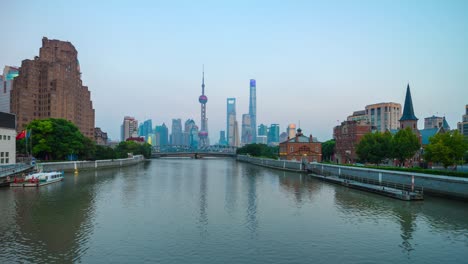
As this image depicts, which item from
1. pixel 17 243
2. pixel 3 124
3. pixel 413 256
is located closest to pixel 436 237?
pixel 413 256

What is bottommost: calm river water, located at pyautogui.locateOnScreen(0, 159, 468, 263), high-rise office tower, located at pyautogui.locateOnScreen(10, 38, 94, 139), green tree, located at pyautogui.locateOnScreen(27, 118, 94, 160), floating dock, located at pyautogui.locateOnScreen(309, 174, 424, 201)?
calm river water, located at pyautogui.locateOnScreen(0, 159, 468, 263)

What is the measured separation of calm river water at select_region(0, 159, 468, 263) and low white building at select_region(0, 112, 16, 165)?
2383 cm

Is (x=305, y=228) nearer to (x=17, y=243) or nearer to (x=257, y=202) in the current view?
(x=257, y=202)

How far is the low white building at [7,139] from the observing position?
73762 mm

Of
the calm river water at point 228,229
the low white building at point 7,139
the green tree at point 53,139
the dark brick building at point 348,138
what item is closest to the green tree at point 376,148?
the dark brick building at point 348,138

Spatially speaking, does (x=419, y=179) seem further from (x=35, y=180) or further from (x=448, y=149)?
(x=35, y=180)

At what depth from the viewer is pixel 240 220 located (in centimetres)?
3825

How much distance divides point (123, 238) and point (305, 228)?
56.1 feet

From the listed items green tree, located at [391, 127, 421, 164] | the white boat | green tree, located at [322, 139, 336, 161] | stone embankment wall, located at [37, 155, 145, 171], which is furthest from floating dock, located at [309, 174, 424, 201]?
green tree, located at [322, 139, 336, 161]

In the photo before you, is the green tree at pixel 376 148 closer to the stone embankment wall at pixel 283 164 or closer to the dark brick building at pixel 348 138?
the stone embankment wall at pixel 283 164

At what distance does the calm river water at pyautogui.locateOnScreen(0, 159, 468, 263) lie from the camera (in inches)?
1038

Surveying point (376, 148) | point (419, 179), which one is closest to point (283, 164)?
point (376, 148)

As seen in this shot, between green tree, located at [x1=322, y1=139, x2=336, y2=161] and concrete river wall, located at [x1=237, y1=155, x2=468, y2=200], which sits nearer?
concrete river wall, located at [x1=237, y1=155, x2=468, y2=200]

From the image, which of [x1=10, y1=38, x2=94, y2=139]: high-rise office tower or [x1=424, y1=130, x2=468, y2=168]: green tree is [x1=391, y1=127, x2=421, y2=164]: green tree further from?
[x1=10, y1=38, x2=94, y2=139]: high-rise office tower
